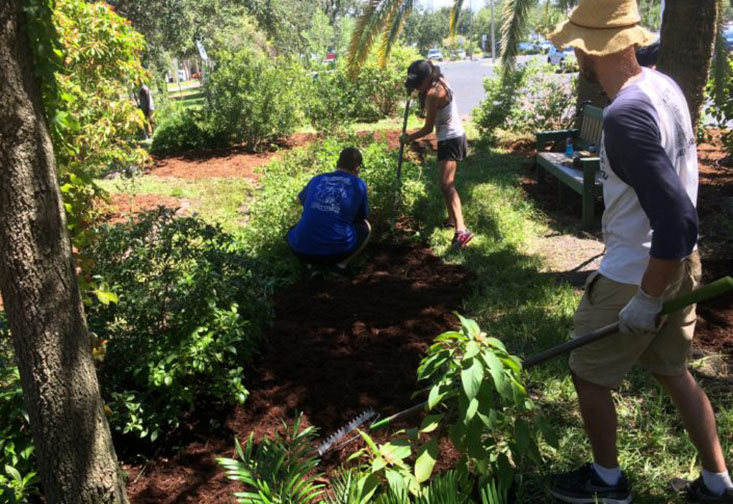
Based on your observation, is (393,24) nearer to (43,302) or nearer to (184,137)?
(43,302)

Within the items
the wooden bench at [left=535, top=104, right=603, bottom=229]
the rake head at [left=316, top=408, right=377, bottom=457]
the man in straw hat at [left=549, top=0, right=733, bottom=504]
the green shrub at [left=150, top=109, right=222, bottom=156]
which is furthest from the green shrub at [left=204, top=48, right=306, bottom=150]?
the man in straw hat at [left=549, top=0, right=733, bottom=504]

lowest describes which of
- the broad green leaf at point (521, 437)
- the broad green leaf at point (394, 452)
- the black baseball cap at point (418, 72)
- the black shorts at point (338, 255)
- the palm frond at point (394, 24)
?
the black shorts at point (338, 255)

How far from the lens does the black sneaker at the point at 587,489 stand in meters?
2.44

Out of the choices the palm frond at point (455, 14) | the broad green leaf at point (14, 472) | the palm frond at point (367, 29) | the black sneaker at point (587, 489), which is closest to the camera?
the broad green leaf at point (14, 472)

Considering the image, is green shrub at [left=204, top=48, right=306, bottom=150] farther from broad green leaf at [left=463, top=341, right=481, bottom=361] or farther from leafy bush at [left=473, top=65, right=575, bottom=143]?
broad green leaf at [left=463, top=341, right=481, bottom=361]

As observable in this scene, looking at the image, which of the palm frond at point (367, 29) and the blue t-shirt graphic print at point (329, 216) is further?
the palm frond at point (367, 29)

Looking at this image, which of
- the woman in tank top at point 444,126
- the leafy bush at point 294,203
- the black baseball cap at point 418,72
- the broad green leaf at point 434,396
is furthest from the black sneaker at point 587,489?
the black baseball cap at point 418,72

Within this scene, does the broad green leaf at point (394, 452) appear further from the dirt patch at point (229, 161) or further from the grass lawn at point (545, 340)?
the dirt patch at point (229, 161)

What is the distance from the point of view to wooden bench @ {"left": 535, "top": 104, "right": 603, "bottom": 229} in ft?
19.9

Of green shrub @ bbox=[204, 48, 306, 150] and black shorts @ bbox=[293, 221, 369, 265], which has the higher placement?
green shrub @ bbox=[204, 48, 306, 150]

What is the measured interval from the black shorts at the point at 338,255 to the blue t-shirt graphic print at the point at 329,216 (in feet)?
0.10

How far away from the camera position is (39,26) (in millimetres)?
1990

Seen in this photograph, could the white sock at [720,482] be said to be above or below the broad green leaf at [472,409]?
below

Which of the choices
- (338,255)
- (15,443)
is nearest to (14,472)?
(15,443)
